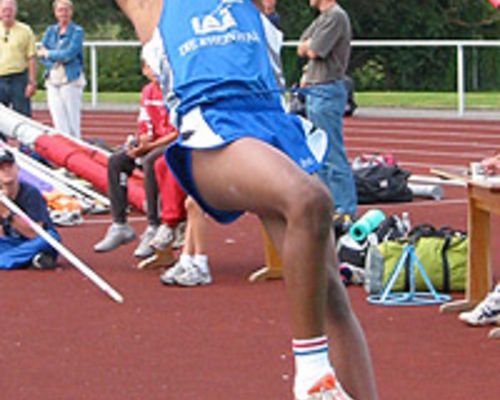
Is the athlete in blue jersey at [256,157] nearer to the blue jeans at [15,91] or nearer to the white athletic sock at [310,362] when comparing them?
the white athletic sock at [310,362]

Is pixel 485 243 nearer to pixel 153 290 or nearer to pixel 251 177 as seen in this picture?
pixel 153 290

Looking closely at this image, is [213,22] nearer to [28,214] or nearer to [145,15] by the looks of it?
[145,15]

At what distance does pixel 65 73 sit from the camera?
16.5 meters

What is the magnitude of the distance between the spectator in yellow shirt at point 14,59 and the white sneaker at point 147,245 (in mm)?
6900

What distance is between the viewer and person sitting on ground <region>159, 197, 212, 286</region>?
29.6 feet

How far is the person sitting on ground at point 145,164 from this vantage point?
9.80 metres

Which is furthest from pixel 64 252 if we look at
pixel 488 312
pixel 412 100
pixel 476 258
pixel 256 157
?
pixel 412 100

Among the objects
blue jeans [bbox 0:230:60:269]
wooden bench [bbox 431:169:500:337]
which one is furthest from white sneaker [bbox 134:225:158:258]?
wooden bench [bbox 431:169:500:337]

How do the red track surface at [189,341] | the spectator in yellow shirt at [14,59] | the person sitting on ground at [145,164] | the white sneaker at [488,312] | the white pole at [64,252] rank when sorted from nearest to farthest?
1. the red track surface at [189,341]
2. the white sneaker at [488,312]
3. the white pole at [64,252]
4. the person sitting on ground at [145,164]
5. the spectator in yellow shirt at [14,59]

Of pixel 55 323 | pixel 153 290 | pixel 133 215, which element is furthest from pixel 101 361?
pixel 133 215

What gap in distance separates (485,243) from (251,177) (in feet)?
13.6

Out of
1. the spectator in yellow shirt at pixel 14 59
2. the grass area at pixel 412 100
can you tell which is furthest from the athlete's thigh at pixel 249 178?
the grass area at pixel 412 100

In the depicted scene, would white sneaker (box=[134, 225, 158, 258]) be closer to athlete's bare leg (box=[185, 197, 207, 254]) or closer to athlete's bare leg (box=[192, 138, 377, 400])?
athlete's bare leg (box=[185, 197, 207, 254])

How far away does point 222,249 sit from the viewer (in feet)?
34.7
